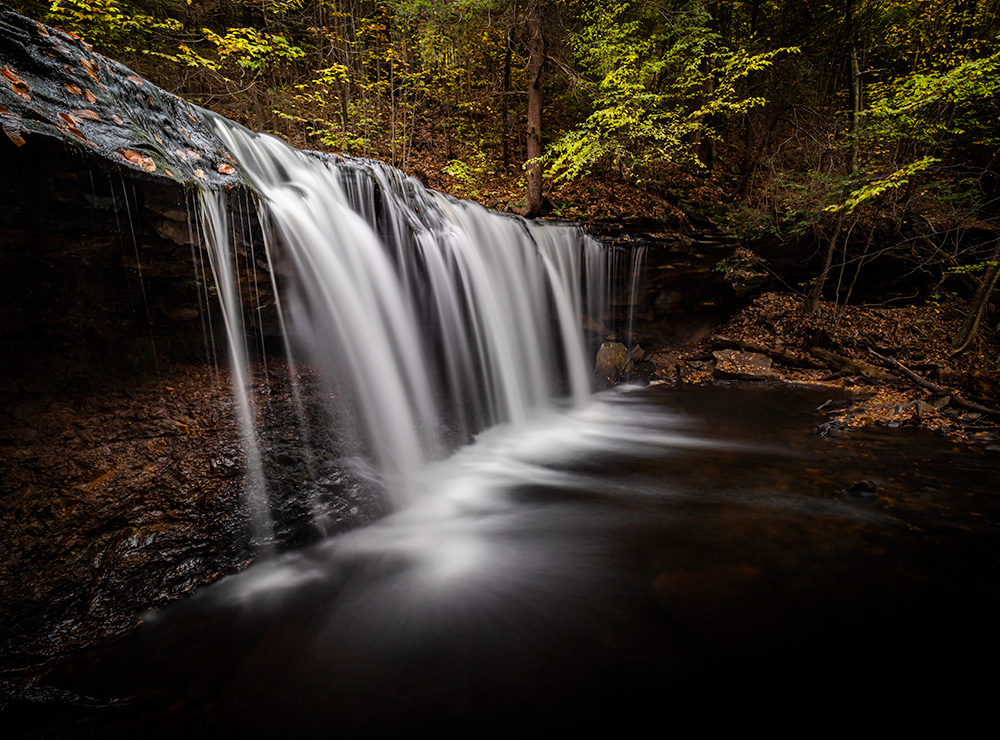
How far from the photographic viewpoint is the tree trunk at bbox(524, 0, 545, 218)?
865 centimetres

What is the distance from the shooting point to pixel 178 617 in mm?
2510

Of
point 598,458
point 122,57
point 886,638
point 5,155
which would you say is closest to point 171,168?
point 5,155

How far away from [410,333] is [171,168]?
2.68m

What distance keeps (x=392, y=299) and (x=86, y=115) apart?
2.79m

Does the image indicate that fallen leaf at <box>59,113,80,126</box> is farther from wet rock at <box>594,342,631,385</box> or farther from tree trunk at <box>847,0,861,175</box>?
tree trunk at <box>847,0,861,175</box>

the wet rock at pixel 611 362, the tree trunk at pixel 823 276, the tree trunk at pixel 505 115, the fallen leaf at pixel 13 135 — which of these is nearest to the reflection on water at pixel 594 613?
the fallen leaf at pixel 13 135

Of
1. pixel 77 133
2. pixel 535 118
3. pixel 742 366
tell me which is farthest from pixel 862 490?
pixel 535 118

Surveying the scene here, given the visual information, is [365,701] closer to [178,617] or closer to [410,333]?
[178,617]

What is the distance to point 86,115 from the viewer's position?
2.72 metres

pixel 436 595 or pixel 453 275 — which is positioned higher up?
pixel 453 275

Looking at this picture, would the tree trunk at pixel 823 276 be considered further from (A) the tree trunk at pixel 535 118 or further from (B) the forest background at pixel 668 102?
(A) the tree trunk at pixel 535 118

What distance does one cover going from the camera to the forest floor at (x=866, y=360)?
5.62 metres

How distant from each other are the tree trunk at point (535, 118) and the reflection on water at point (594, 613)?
698cm

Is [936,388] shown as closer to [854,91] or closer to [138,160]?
[854,91]
